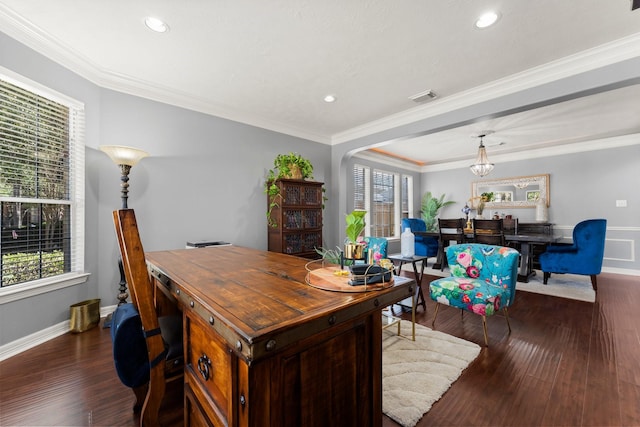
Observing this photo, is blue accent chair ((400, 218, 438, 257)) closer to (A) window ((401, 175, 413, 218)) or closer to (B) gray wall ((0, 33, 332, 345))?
(A) window ((401, 175, 413, 218))

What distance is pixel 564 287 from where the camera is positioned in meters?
3.92

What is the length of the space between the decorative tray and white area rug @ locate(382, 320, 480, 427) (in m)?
0.97

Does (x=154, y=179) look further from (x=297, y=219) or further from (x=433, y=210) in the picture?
(x=433, y=210)

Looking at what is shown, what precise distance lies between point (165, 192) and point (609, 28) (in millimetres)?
4437

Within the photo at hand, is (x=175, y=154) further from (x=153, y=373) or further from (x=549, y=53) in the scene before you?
(x=549, y=53)

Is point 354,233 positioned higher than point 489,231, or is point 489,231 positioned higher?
point 354,233

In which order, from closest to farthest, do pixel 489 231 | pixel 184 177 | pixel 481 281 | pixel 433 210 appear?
pixel 481 281 → pixel 184 177 → pixel 489 231 → pixel 433 210

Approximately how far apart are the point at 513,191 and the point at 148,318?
7140mm

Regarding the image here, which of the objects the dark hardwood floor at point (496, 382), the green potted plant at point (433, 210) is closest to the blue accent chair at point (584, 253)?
the dark hardwood floor at point (496, 382)

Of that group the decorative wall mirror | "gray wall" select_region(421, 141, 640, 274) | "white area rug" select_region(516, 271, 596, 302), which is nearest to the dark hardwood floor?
"white area rug" select_region(516, 271, 596, 302)

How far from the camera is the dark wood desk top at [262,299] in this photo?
69 centimetres

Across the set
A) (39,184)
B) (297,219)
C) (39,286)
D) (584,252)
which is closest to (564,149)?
(584,252)

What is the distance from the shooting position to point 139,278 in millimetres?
1108

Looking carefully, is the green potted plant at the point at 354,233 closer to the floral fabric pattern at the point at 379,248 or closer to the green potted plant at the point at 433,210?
the floral fabric pattern at the point at 379,248
